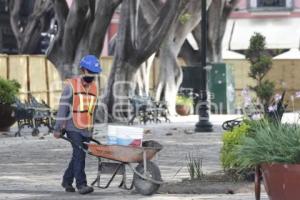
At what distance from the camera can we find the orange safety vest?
1194 centimetres

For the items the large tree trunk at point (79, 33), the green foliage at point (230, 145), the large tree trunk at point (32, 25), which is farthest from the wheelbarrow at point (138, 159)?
the large tree trunk at point (32, 25)

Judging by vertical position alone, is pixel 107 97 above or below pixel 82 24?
below

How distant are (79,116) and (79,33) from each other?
15363 millimetres

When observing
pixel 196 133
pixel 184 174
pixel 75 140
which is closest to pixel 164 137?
pixel 196 133

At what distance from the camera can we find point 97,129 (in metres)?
24.9

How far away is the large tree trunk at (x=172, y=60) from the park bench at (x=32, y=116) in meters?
10.5

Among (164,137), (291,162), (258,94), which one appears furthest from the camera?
(258,94)

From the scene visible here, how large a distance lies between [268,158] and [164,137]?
1347cm

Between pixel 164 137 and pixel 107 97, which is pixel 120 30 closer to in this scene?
pixel 107 97

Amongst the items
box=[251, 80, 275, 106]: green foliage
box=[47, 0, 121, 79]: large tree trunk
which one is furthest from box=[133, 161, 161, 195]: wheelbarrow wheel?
box=[251, 80, 275, 106]: green foliage

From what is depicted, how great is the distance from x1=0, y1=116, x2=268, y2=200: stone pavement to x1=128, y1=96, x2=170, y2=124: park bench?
3.56 m

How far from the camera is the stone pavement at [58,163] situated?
39.0ft

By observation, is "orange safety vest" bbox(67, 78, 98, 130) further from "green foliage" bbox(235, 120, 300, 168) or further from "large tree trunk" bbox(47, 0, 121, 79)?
"large tree trunk" bbox(47, 0, 121, 79)

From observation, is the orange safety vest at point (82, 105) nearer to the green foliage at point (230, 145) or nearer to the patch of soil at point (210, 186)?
the patch of soil at point (210, 186)
